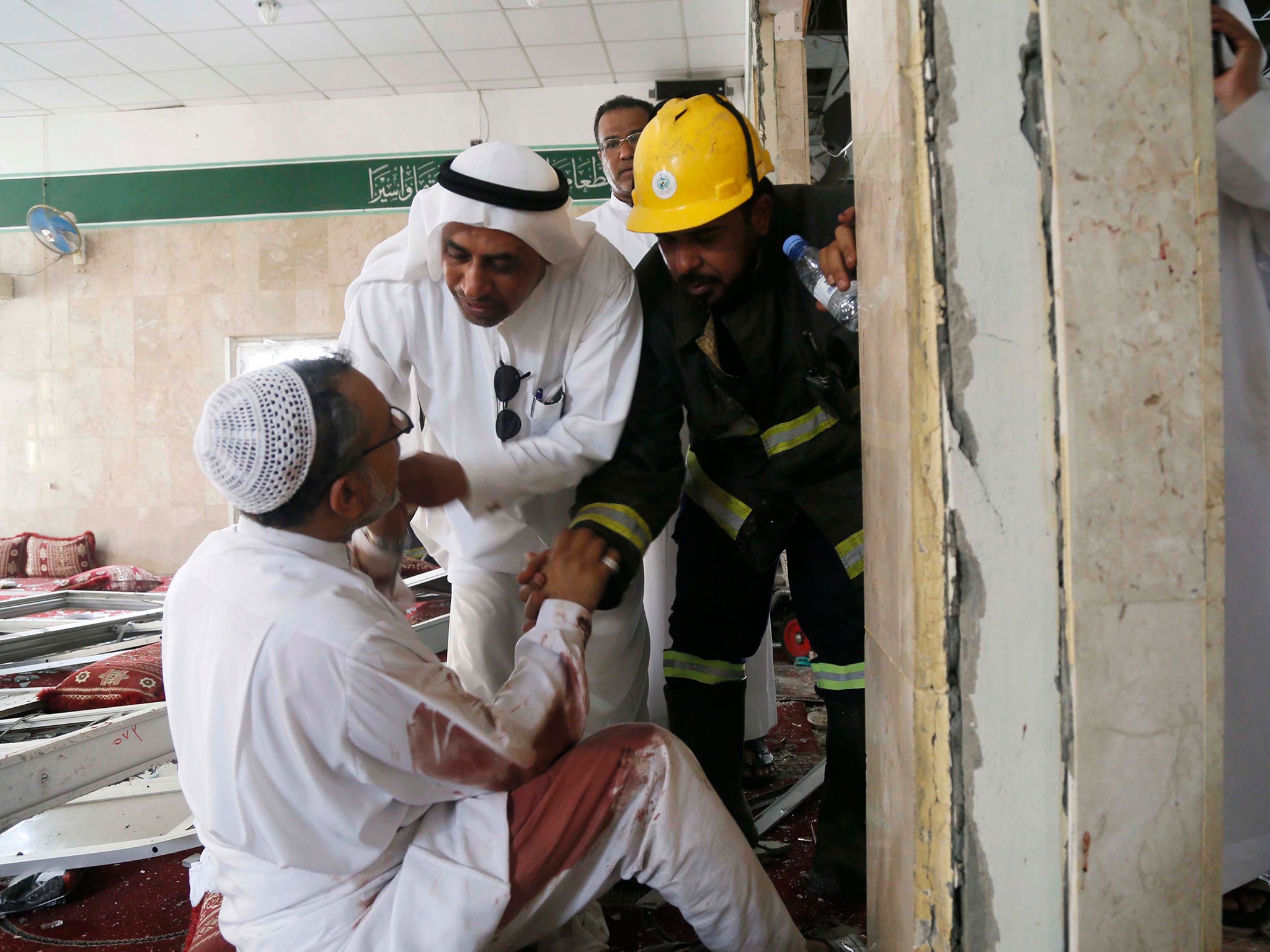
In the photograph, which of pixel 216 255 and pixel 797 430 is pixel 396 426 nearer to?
pixel 797 430

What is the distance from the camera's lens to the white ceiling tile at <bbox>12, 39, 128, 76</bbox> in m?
6.47

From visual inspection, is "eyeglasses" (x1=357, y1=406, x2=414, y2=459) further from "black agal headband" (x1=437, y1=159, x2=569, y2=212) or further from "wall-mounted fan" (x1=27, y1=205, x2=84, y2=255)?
"wall-mounted fan" (x1=27, y1=205, x2=84, y2=255)

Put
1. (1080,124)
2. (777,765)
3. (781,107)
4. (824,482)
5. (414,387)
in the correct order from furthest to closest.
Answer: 1. (781,107)
2. (777,765)
3. (414,387)
4. (824,482)
5. (1080,124)

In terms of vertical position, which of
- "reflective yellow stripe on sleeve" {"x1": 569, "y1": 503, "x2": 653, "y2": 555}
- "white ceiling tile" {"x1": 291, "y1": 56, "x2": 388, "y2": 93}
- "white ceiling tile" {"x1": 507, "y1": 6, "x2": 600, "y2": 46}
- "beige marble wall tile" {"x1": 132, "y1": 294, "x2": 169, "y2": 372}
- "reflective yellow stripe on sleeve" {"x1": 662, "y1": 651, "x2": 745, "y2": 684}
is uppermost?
"white ceiling tile" {"x1": 291, "y1": 56, "x2": 388, "y2": 93}

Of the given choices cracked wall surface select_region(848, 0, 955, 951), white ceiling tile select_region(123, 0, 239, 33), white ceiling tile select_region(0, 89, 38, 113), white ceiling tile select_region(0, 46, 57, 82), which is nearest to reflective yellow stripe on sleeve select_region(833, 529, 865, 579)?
cracked wall surface select_region(848, 0, 955, 951)

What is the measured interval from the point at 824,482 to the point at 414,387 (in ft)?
3.55

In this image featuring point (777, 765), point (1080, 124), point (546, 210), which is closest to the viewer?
point (1080, 124)

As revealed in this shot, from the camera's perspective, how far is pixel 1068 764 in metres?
0.90

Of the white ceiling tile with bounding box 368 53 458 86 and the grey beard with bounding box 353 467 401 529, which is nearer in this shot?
the grey beard with bounding box 353 467 401 529

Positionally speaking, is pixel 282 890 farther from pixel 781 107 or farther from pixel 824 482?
pixel 781 107

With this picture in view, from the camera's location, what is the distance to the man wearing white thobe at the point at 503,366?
192 cm

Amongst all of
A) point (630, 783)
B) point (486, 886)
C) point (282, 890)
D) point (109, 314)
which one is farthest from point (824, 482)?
point (109, 314)

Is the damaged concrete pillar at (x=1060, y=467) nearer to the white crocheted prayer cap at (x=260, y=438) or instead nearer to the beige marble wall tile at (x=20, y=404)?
the white crocheted prayer cap at (x=260, y=438)

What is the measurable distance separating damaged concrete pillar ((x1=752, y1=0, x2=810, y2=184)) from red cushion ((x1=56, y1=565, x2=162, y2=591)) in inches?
197
